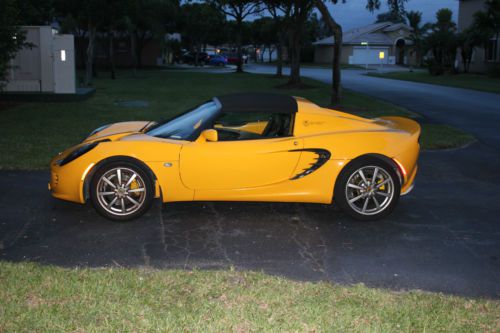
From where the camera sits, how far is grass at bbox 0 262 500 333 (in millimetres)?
3713

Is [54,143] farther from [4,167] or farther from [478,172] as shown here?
[478,172]

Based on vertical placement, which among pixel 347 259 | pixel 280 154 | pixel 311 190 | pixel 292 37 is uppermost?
pixel 292 37

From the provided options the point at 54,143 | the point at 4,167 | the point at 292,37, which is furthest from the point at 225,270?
the point at 292,37

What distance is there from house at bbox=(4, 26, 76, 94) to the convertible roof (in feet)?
46.5

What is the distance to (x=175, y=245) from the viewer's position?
5.43 m

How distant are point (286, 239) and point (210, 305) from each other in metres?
1.80

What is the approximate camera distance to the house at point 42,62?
759 inches

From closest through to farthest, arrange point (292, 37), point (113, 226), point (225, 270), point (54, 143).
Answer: point (225, 270) → point (113, 226) → point (54, 143) → point (292, 37)

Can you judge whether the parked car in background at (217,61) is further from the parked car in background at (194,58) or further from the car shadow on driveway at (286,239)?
the car shadow on driveway at (286,239)

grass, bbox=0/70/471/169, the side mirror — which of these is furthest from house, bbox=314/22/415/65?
the side mirror

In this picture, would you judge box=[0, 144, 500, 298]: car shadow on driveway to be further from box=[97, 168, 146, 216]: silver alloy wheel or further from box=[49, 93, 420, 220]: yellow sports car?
box=[49, 93, 420, 220]: yellow sports car

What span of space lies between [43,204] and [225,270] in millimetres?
3064

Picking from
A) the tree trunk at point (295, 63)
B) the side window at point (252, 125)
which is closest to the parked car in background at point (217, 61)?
the tree trunk at point (295, 63)

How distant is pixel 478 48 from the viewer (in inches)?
1903
